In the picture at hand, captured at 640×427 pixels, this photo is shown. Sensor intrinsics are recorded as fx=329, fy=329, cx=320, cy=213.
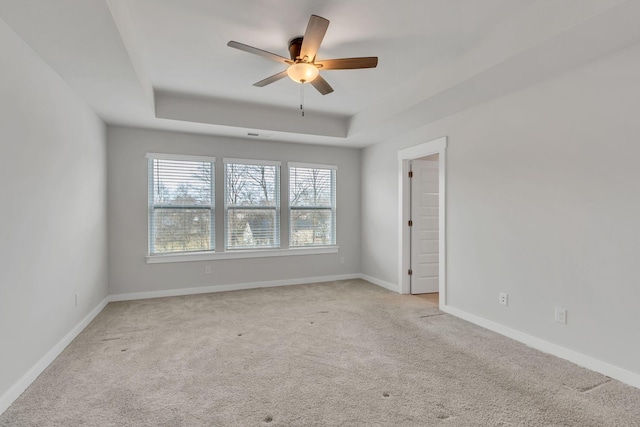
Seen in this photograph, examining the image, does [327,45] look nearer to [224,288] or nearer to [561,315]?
[561,315]

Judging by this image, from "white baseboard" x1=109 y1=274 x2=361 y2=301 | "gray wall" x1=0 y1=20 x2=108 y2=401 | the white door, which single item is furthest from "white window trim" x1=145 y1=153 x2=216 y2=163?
the white door

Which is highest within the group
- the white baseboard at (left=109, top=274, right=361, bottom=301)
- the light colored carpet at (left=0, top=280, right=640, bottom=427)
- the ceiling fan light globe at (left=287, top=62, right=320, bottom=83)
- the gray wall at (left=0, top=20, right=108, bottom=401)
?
the ceiling fan light globe at (left=287, top=62, right=320, bottom=83)

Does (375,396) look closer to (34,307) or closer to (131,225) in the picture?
(34,307)

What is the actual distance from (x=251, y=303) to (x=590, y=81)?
421 centimetres

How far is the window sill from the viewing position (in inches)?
188

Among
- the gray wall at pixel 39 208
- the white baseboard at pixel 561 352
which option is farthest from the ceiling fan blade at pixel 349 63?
the white baseboard at pixel 561 352

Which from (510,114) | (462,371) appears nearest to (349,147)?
(510,114)

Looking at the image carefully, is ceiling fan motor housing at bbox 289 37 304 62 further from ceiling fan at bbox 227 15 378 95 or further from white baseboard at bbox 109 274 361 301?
white baseboard at bbox 109 274 361 301

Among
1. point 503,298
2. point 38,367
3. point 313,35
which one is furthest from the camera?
point 503,298

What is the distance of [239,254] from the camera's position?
522 cm

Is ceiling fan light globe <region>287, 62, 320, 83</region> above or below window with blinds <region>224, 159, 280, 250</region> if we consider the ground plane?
above

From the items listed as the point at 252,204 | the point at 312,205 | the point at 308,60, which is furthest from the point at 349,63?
the point at 312,205

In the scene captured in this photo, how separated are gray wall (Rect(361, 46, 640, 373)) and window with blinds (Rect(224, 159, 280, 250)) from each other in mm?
2727

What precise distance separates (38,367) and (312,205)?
13.4 ft
